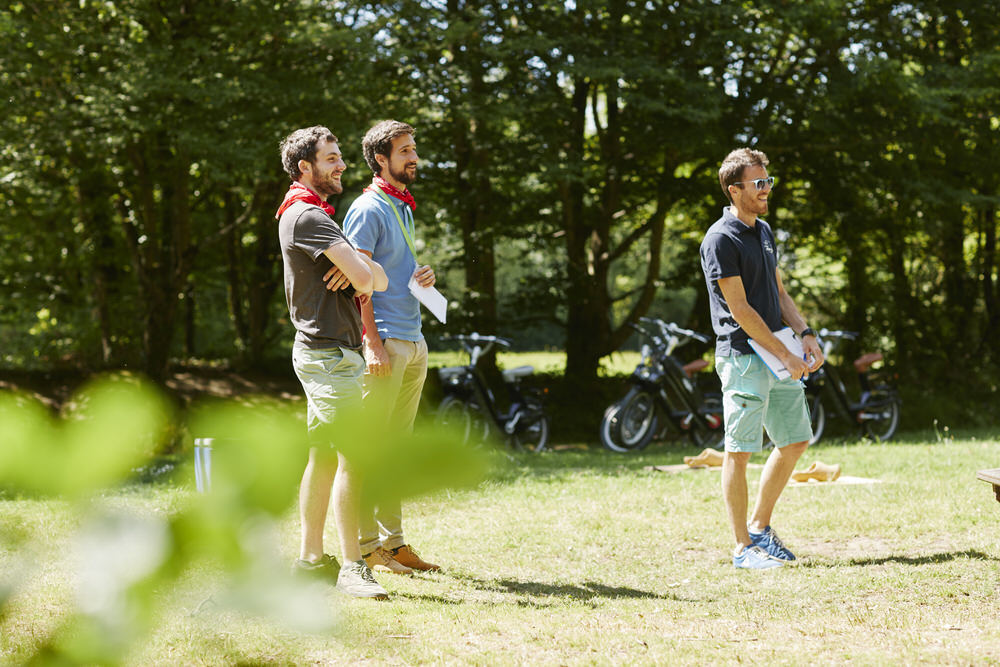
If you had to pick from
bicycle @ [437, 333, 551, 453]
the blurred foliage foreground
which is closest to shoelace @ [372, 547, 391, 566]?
the blurred foliage foreground

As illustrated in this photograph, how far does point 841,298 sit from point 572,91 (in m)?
5.21

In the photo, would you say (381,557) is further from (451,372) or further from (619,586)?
(451,372)

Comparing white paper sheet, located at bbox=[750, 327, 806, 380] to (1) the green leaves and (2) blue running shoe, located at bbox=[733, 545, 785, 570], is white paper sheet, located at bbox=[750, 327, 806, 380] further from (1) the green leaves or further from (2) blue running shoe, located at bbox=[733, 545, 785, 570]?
(1) the green leaves

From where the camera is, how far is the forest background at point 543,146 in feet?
34.7

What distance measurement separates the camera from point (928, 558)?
4.62m

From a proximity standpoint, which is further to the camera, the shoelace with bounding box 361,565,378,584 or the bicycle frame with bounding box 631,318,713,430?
the bicycle frame with bounding box 631,318,713,430

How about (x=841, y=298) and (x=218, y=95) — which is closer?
(x=218, y=95)

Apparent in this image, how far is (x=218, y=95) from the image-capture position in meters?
9.96

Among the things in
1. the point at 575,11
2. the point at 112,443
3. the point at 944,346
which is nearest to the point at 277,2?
the point at 575,11

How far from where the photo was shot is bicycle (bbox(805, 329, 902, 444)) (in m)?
11.0

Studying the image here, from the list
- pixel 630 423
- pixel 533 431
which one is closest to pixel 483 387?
pixel 533 431

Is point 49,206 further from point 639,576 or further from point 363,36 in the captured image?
point 639,576

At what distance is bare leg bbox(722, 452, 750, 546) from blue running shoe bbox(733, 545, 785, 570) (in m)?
0.05

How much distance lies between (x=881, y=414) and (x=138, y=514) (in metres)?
11.6
